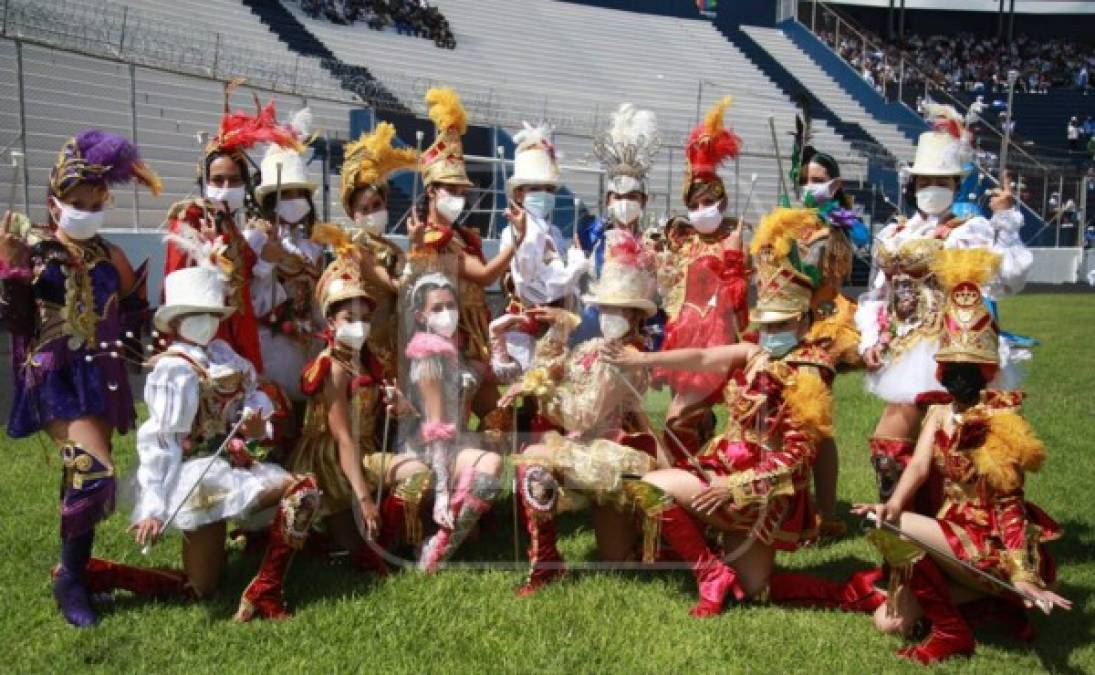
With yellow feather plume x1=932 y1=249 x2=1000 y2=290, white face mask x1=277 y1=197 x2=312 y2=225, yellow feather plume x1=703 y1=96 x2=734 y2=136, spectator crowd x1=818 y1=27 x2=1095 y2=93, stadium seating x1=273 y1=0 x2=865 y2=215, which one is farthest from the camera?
spectator crowd x1=818 y1=27 x2=1095 y2=93

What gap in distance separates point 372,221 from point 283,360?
34.2 inches

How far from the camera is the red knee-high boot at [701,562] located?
4.57 meters

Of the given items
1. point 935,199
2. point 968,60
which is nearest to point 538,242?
point 935,199

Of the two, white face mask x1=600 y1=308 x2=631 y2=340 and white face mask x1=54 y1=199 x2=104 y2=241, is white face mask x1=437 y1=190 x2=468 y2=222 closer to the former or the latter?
white face mask x1=600 y1=308 x2=631 y2=340

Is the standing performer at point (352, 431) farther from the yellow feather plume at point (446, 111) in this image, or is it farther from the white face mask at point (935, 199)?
the white face mask at point (935, 199)

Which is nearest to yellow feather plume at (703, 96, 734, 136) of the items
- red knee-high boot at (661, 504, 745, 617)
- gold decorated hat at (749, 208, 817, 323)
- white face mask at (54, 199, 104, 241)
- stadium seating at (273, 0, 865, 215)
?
gold decorated hat at (749, 208, 817, 323)

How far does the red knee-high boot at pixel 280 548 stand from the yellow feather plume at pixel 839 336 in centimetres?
266

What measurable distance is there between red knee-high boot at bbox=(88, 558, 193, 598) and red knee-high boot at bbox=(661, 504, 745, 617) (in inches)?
88.3

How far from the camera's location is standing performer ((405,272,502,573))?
16.0 ft

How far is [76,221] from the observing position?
449cm

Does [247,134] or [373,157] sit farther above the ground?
[247,134]

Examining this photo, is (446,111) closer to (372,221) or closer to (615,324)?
(372,221)

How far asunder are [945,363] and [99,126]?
15.2 meters

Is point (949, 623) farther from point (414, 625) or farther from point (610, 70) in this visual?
point (610, 70)
